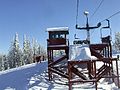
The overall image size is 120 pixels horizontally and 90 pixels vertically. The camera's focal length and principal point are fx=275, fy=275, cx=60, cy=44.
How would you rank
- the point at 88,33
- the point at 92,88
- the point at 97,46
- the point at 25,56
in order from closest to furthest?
1. the point at 92,88
2. the point at 97,46
3. the point at 88,33
4. the point at 25,56

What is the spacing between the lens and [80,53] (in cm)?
1995

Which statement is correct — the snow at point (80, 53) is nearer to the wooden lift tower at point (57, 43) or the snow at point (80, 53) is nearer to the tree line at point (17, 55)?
the wooden lift tower at point (57, 43)

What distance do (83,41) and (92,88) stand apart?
611 cm

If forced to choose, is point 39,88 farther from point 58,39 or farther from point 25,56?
point 25,56

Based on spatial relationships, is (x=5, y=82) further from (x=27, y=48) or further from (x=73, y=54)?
(x=27, y=48)

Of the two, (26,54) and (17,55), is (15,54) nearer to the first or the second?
(17,55)

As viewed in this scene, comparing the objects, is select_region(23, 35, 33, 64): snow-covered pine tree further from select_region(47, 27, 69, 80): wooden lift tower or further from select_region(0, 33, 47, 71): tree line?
select_region(47, 27, 69, 80): wooden lift tower

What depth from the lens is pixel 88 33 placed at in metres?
27.3

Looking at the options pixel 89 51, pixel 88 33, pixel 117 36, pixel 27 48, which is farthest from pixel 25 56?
pixel 89 51

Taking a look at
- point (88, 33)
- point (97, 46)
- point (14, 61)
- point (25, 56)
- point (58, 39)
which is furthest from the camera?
point (25, 56)

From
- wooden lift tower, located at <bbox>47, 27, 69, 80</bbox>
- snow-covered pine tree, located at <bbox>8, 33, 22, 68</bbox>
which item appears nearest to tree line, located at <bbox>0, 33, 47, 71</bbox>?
snow-covered pine tree, located at <bbox>8, 33, 22, 68</bbox>

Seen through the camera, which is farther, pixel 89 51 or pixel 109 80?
pixel 109 80

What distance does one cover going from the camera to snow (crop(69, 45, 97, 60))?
1938cm

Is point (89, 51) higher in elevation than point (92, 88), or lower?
higher
